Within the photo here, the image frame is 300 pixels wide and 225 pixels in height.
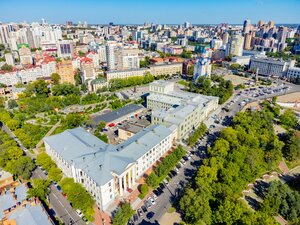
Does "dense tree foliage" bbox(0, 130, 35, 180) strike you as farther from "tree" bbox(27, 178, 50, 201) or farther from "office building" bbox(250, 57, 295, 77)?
"office building" bbox(250, 57, 295, 77)

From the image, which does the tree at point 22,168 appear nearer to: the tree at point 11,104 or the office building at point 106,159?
the office building at point 106,159

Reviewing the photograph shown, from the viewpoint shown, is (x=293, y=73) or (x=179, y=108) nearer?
(x=179, y=108)

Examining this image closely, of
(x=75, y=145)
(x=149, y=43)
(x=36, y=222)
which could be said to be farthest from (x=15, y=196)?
(x=149, y=43)

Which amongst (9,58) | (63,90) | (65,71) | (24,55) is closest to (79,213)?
(63,90)

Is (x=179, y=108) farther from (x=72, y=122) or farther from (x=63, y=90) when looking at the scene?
(x=63, y=90)

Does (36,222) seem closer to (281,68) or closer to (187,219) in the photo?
(187,219)

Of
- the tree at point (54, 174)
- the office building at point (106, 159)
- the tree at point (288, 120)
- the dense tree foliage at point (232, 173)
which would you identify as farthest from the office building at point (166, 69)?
the tree at point (54, 174)
